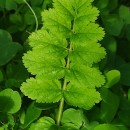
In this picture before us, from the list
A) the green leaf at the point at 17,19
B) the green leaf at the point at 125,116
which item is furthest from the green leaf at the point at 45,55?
the green leaf at the point at 17,19

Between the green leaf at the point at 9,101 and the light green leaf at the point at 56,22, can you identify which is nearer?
the light green leaf at the point at 56,22

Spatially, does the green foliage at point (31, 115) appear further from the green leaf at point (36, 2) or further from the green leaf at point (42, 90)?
the green leaf at point (36, 2)

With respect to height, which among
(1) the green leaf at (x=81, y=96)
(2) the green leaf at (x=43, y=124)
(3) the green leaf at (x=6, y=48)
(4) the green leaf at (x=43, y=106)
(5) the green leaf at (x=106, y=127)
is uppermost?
(1) the green leaf at (x=81, y=96)

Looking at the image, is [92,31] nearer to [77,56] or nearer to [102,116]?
[77,56]

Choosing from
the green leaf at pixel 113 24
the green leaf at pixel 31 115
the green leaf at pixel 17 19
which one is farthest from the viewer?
the green leaf at pixel 17 19

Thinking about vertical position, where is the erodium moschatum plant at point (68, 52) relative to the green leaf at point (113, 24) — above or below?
above

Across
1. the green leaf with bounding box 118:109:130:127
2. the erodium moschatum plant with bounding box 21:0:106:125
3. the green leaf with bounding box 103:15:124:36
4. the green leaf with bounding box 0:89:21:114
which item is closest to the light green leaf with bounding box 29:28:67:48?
the erodium moschatum plant with bounding box 21:0:106:125

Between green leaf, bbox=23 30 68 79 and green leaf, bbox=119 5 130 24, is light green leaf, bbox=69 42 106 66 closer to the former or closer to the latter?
green leaf, bbox=23 30 68 79
